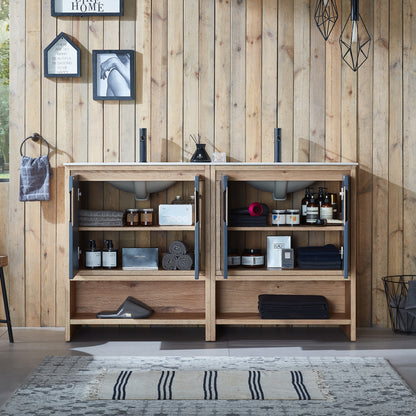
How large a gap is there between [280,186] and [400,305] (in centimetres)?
112

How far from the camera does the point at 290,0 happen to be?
394 cm

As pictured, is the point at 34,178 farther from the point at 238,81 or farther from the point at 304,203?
the point at 304,203

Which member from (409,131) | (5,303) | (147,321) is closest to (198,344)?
(147,321)

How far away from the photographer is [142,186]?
3771 millimetres

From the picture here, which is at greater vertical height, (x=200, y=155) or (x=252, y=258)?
(x=200, y=155)

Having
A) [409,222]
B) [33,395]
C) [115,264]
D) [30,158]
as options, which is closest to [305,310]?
[409,222]

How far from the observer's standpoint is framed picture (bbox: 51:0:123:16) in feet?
12.9

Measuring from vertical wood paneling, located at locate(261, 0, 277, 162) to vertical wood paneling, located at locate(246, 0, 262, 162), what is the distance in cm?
3

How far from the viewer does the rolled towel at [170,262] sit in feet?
12.1

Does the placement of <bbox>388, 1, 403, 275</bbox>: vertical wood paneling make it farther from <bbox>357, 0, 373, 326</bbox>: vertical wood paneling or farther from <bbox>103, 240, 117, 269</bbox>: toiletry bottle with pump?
<bbox>103, 240, 117, 269</bbox>: toiletry bottle with pump

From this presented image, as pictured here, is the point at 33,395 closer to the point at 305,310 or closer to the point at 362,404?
the point at 362,404

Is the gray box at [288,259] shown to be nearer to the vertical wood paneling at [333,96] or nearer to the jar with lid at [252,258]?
the jar with lid at [252,258]

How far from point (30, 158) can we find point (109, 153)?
1.73ft

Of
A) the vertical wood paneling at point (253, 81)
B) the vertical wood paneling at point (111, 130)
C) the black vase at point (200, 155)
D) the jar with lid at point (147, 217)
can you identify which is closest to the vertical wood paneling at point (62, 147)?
the vertical wood paneling at point (111, 130)
